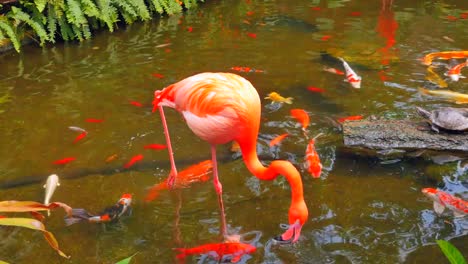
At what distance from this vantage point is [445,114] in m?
4.58

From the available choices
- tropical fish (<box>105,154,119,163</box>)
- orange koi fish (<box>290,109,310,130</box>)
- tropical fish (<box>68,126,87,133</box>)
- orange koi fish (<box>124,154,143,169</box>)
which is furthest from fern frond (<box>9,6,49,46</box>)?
orange koi fish (<box>290,109,310,130</box>)

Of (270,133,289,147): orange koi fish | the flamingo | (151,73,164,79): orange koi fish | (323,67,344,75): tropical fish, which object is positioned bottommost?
(270,133,289,147): orange koi fish

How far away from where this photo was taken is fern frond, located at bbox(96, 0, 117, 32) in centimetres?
811

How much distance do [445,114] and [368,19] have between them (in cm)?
491

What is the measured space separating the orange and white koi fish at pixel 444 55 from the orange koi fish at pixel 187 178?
12.5ft

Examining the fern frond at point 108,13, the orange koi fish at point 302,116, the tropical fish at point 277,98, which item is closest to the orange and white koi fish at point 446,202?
the orange koi fish at point 302,116

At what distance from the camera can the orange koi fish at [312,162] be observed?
4.36 m

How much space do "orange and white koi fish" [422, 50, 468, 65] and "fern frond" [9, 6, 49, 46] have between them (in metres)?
5.52

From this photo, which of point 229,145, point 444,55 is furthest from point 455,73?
point 229,145

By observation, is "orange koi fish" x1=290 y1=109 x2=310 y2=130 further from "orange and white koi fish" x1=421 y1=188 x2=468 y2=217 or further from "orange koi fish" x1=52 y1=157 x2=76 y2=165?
"orange koi fish" x1=52 y1=157 x2=76 y2=165

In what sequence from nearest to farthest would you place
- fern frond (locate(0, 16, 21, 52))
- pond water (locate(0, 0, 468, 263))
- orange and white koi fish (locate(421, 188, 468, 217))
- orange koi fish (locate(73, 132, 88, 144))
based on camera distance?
pond water (locate(0, 0, 468, 263)), orange and white koi fish (locate(421, 188, 468, 217)), orange koi fish (locate(73, 132, 88, 144)), fern frond (locate(0, 16, 21, 52))

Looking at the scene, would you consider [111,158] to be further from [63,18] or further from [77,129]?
[63,18]

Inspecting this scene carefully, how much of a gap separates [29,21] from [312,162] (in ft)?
17.2

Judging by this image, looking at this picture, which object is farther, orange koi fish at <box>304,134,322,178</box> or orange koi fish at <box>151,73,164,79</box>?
orange koi fish at <box>151,73,164,79</box>
